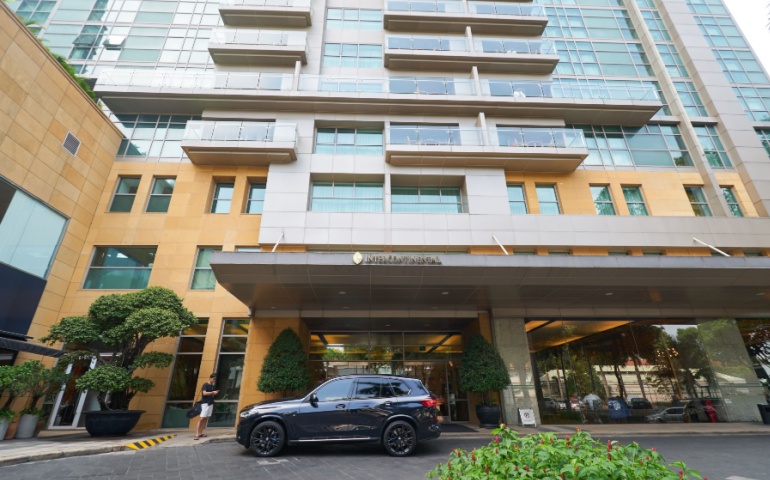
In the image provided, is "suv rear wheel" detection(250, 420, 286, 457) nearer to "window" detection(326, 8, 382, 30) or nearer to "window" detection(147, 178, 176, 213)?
"window" detection(147, 178, 176, 213)

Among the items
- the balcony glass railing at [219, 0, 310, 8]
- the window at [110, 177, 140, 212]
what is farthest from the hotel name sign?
the balcony glass railing at [219, 0, 310, 8]

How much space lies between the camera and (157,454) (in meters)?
8.62

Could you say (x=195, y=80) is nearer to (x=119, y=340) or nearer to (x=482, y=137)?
(x=119, y=340)

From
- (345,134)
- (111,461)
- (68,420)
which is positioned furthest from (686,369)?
(68,420)

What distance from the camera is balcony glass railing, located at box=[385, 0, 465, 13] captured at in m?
21.8

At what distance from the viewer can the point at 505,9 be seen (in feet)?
73.3

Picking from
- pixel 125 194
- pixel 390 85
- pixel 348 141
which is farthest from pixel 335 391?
pixel 390 85

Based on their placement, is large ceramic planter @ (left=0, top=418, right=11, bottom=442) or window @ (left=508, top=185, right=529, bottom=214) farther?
window @ (left=508, top=185, right=529, bottom=214)

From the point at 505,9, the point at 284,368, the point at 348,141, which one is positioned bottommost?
the point at 284,368

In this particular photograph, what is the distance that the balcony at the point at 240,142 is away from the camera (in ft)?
56.0

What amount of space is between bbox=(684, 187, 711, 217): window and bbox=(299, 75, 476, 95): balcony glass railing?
12700 mm

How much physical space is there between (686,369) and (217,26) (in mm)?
32355

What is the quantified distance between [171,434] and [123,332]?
377cm

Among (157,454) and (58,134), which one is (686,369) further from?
(58,134)
